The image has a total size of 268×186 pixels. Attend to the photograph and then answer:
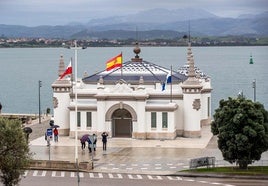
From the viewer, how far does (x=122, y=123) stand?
61.2 meters

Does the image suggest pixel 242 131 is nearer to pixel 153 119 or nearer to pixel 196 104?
pixel 153 119

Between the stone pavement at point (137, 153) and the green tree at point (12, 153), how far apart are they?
10.9 meters

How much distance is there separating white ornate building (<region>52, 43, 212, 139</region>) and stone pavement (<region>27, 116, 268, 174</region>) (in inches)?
46.1

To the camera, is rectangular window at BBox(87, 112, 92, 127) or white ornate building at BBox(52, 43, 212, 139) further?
rectangular window at BBox(87, 112, 92, 127)

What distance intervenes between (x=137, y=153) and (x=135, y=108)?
7.83m

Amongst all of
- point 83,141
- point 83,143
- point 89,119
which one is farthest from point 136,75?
point 83,141

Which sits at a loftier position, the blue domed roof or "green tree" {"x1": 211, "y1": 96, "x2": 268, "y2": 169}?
the blue domed roof

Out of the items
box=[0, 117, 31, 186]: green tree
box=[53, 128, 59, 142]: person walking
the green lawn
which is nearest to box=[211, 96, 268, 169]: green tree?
the green lawn

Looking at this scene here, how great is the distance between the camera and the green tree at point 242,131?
43219 millimetres

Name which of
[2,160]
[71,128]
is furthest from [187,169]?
[71,128]

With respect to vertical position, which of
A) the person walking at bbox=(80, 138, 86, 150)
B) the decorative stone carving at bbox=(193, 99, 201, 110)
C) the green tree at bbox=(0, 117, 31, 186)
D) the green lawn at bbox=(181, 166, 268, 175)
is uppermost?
the decorative stone carving at bbox=(193, 99, 201, 110)

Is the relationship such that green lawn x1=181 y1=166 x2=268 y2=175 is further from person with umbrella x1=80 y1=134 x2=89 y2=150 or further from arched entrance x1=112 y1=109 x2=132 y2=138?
arched entrance x1=112 y1=109 x2=132 y2=138

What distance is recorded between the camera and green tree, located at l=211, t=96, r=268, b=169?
43.2 m

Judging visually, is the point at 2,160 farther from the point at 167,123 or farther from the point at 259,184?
the point at 167,123
